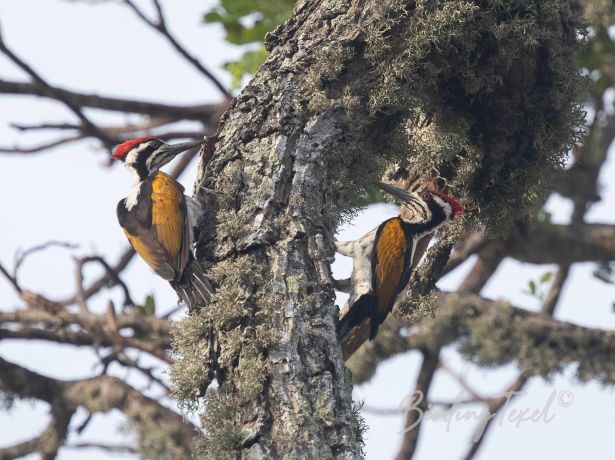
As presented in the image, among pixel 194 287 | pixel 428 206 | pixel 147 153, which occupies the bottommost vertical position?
pixel 194 287

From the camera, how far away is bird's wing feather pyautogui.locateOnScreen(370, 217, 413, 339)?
5034mm

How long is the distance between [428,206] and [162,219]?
1342mm

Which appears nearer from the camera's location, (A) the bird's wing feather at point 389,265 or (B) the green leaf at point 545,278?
(A) the bird's wing feather at point 389,265

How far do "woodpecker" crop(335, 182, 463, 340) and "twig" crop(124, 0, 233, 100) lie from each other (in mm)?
1876

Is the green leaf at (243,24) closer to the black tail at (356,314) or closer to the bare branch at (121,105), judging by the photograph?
the bare branch at (121,105)

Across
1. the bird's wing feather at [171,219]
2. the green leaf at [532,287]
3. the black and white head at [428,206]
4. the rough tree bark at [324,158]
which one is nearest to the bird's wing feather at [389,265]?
the black and white head at [428,206]

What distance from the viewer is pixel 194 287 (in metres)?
4.00

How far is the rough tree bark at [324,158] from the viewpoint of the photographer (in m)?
3.54

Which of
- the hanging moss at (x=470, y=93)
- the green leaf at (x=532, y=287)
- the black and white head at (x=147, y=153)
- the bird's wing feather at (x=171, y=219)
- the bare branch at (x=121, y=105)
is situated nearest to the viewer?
the bird's wing feather at (x=171, y=219)

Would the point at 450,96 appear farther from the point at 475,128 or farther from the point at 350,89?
the point at 350,89

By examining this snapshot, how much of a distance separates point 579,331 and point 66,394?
374cm

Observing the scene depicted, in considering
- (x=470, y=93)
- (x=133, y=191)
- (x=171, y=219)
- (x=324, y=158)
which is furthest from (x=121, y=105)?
(x=324, y=158)

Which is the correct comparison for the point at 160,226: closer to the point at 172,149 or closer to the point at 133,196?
the point at 133,196

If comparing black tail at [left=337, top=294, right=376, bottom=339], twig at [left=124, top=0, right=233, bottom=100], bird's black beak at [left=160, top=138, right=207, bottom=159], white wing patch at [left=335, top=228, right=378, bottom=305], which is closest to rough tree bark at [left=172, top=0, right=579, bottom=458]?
white wing patch at [left=335, top=228, right=378, bottom=305]
